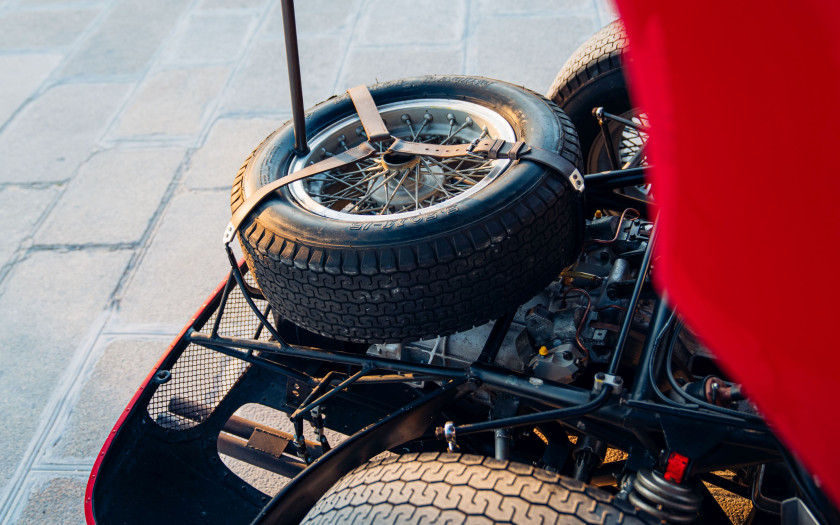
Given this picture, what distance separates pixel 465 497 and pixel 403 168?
1.19m

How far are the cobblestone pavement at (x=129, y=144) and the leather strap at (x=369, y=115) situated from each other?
1.65 meters

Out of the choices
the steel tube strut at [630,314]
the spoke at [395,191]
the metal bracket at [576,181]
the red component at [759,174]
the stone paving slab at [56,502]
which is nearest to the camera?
the red component at [759,174]

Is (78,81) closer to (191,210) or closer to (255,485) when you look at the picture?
(191,210)

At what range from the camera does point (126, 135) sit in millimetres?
5109

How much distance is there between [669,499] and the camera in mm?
1729

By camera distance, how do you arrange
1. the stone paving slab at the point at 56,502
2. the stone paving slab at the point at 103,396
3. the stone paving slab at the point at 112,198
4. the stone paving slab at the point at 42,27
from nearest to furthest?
1. the stone paving slab at the point at 56,502
2. the stone paving slab at the point at 103,396
3. the stone paving slab at the point at 112,198
4. the stone paving slab at the point at 42,27

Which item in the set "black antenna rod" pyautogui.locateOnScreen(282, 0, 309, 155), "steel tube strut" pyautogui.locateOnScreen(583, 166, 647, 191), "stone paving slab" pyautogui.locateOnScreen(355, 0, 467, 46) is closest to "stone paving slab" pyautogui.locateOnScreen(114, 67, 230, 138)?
"stone paving slab" pyautogui.locateOnScreen(355, 0, 467, 46)

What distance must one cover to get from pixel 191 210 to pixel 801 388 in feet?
12.1

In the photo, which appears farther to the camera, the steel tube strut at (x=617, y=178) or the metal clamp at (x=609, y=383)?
the steel tube strut at (x=617, y=178)

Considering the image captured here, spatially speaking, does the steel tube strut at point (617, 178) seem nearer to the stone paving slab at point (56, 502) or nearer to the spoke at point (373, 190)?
the spoke at point (373, 190)

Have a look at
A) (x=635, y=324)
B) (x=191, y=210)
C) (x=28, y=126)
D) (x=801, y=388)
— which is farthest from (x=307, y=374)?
(x=28, y=126)

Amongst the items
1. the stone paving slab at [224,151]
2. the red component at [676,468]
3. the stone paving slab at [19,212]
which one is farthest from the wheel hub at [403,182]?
the stone paving slab at [19,212]

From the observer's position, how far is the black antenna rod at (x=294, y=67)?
2.25 metres

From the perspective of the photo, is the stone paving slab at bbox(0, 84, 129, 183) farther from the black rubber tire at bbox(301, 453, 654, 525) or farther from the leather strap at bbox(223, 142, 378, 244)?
the black rubber tire at bbox(301, 453, 654, 525)
